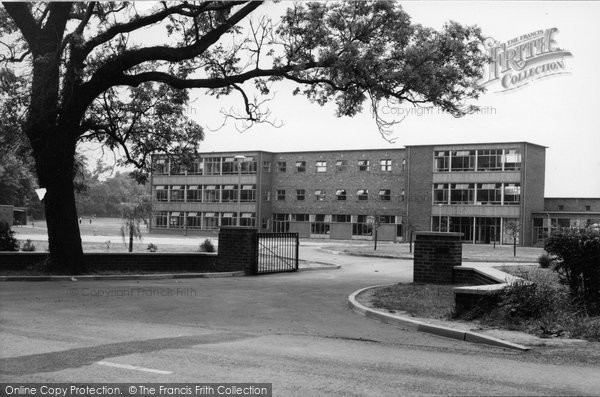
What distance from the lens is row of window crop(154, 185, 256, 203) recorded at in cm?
8331

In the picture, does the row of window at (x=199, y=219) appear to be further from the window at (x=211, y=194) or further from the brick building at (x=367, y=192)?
the window at (x=211, y=194)

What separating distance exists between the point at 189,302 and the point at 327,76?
916 centimetres

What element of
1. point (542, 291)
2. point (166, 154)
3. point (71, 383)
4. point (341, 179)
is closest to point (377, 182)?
point (341, 179)

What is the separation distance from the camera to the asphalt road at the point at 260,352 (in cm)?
643

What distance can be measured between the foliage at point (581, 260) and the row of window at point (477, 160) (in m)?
56.9

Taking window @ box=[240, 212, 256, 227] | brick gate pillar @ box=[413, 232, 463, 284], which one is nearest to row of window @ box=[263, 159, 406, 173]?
window @ box=[240, 212, 256, 227]

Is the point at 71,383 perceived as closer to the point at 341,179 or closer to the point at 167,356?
the point at 167,356

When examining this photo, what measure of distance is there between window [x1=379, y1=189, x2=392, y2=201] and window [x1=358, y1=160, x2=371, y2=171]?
320 cm

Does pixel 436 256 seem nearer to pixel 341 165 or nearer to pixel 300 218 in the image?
pixel 341 165

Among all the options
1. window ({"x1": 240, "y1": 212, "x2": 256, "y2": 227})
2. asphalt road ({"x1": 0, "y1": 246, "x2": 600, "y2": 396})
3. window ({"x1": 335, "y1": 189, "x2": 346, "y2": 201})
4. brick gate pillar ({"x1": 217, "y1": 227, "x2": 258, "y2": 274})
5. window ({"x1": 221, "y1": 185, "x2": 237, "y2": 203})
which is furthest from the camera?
window ({"x1": 221, "y1": 185, "x2": 237, "y2": 203})

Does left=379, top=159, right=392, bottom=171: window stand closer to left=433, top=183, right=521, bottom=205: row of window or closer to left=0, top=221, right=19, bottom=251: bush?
left=433, top=183, right=521, bottom=205: row of window

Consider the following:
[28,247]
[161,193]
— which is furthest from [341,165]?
[28,247]

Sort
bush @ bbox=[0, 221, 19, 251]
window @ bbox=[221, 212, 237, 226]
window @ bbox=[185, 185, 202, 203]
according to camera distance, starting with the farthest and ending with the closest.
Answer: window @ bbox=[185, 185, 202, 203] → window @ bbox=[221, 212, 237, 226] → bush @ bbox=[0, 221, 19, 251]

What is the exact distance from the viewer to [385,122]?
62.5ft
